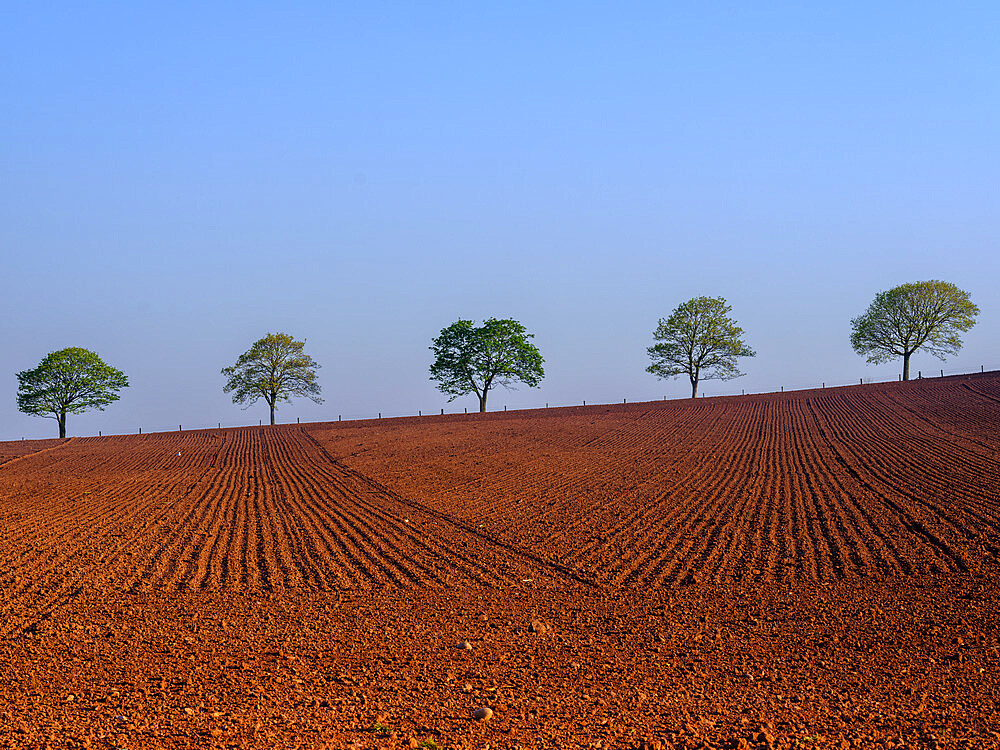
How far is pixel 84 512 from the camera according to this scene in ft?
72.2

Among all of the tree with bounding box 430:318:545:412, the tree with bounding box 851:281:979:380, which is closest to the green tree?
the tree with bounding box 430:318:545:412

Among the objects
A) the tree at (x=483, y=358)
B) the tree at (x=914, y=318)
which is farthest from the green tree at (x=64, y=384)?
the tree at (x=914, y=318)

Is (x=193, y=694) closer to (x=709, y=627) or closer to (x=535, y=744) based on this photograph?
(x=535, y=744)

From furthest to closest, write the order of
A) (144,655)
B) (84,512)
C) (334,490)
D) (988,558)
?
(334,490)
(84,512)
(988,558)
(144,655)

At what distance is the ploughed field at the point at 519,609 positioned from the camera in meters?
7.56

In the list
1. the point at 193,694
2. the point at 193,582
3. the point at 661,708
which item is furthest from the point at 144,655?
the point at 661,708

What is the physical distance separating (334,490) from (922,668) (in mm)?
Result: 19331

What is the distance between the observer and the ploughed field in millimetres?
7559

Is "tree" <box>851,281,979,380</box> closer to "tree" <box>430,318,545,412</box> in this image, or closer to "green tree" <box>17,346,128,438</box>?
"tree" <box>430,318,545,412</box>

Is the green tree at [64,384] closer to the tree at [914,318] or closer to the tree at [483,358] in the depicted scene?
the tree at [483,358]

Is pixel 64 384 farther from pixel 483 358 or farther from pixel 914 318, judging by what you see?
pixel 914 318

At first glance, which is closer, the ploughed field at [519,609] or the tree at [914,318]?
the ploughed field at [519,609]

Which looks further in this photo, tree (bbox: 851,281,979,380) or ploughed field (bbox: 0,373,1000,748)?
tree (bbox: 851,281,979,380)

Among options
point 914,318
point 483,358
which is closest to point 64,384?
point 483,358
